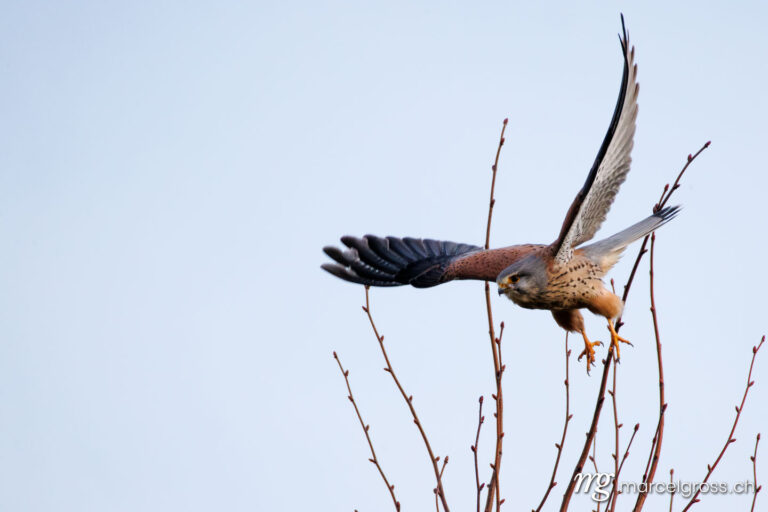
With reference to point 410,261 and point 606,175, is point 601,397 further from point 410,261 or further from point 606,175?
point 410,261

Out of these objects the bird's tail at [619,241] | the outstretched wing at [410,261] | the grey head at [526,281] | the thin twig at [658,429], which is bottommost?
the thin twig at [658,429]

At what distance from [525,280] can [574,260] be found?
13.2 inches

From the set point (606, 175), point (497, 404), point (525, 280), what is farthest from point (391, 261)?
point (497, 404)

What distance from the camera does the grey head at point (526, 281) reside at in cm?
373

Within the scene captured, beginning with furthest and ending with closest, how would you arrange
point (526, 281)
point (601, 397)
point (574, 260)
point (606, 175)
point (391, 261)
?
point (391, 261), point (574, 260), point (526, 281), point (606, 175), point (601, 397)

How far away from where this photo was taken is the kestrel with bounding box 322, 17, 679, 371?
11.2 feet

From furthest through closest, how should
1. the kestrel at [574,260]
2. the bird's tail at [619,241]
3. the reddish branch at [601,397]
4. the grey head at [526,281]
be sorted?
1. the bird's tail at [619,241]
2. the grey head at [526,281]
3. the kestrel at [574,260]
4. the reddish branch at [601,397]

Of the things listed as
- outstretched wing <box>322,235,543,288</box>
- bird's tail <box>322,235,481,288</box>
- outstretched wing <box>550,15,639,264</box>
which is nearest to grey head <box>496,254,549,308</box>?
outstretched wing <box>550,15,639,264</box>

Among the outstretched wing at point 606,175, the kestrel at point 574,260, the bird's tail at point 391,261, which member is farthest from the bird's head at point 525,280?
the bird's tail at point 391,261

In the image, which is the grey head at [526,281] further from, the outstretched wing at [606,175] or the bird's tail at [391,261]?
the bird's tail at [391,261]

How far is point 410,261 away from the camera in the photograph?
4957mm

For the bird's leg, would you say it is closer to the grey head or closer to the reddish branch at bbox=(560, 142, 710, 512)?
the grey head

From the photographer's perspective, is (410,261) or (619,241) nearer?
(619,241)

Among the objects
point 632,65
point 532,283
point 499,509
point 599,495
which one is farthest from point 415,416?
point 632,65
